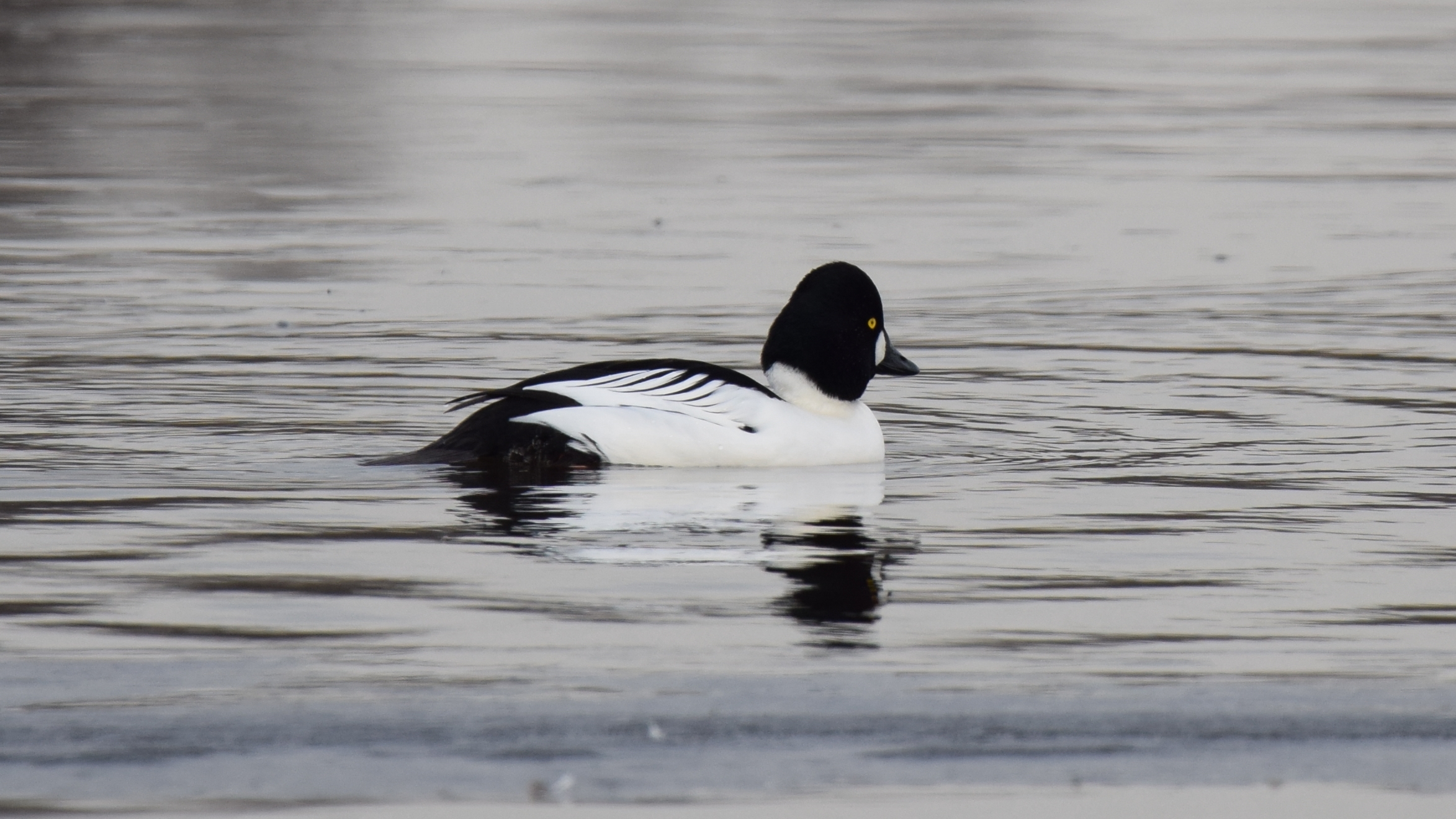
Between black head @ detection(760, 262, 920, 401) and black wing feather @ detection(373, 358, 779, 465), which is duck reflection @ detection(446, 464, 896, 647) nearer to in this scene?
black wing feather @ detection(373, 358, 779, 465)

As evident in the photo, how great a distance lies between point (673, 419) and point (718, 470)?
250 millimetres

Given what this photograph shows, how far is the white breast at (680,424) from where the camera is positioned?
931 centimetres

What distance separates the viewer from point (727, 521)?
8219mm

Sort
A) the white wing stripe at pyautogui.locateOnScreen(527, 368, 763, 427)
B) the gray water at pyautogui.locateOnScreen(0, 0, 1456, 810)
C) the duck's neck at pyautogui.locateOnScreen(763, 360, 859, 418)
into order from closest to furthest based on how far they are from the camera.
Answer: the gray water at pyautogui.locateOnScreen(0, 0, 1456, 810) → the white wing stripe at pyautogui.locateOnScreen(527, 368, 763, 427) → the duck's neck at pyautogui.locateOnScreen(763, 360, 859, 418)

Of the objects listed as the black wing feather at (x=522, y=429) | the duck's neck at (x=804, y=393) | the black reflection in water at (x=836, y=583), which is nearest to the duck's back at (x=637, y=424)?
the black wing feather at (x=522, y=429)

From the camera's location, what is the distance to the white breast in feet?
30.6

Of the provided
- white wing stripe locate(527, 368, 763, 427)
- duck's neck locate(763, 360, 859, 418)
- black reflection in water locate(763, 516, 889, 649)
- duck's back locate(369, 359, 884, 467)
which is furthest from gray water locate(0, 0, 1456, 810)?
duck's neck locate(763, 360, 859, 418)

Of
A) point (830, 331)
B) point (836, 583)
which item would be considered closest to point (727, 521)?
point (836, 583)

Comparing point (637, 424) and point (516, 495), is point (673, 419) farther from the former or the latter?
point (516, 495)

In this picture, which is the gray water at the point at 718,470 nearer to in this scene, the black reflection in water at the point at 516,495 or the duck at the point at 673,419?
the black reflection in water at the point at 516,495

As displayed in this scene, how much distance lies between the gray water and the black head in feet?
1.40

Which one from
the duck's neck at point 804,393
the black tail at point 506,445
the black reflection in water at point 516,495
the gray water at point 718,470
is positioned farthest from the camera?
the duck's neck at point 804,393

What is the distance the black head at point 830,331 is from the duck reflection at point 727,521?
44cm

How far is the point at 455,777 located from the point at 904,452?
4.99m
